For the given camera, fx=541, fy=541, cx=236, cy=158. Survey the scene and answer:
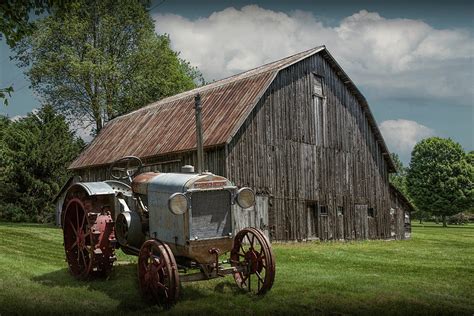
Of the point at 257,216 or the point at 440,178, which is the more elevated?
the point at 440,178

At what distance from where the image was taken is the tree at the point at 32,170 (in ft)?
106

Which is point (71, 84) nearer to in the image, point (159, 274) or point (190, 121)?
point (190, 121)

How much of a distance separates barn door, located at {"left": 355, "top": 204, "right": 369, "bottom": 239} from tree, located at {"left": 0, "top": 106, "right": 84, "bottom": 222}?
61.1 feet

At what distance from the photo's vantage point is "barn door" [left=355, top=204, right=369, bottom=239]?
2364cm

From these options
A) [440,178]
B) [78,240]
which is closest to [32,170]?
[78,240]

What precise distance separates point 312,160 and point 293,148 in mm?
1211

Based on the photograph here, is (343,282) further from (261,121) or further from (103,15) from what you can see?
(103,15)

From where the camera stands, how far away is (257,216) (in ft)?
63.6

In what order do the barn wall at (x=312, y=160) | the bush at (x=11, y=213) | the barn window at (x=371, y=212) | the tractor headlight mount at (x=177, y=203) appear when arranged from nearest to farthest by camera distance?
1. the tractor headlight mount at (x=177, y=203)
2. the barn wall at (x=312, y=160)
3. the barn window at (x=371, y=212)
4. the bush at (x=11, y=213)

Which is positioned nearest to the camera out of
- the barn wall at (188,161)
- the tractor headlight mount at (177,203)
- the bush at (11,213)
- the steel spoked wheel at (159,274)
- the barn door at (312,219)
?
the steel spoked wheel at (159,274)

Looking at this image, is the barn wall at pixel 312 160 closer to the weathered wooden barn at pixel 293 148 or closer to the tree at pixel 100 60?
the weathered wooden barn at pixel 293 148

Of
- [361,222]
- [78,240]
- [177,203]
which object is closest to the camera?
[177,203]

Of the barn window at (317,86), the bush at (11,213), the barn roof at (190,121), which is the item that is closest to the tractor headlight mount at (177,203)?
the barn roof at (190,121)

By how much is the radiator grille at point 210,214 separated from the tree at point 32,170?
86.6 feet
